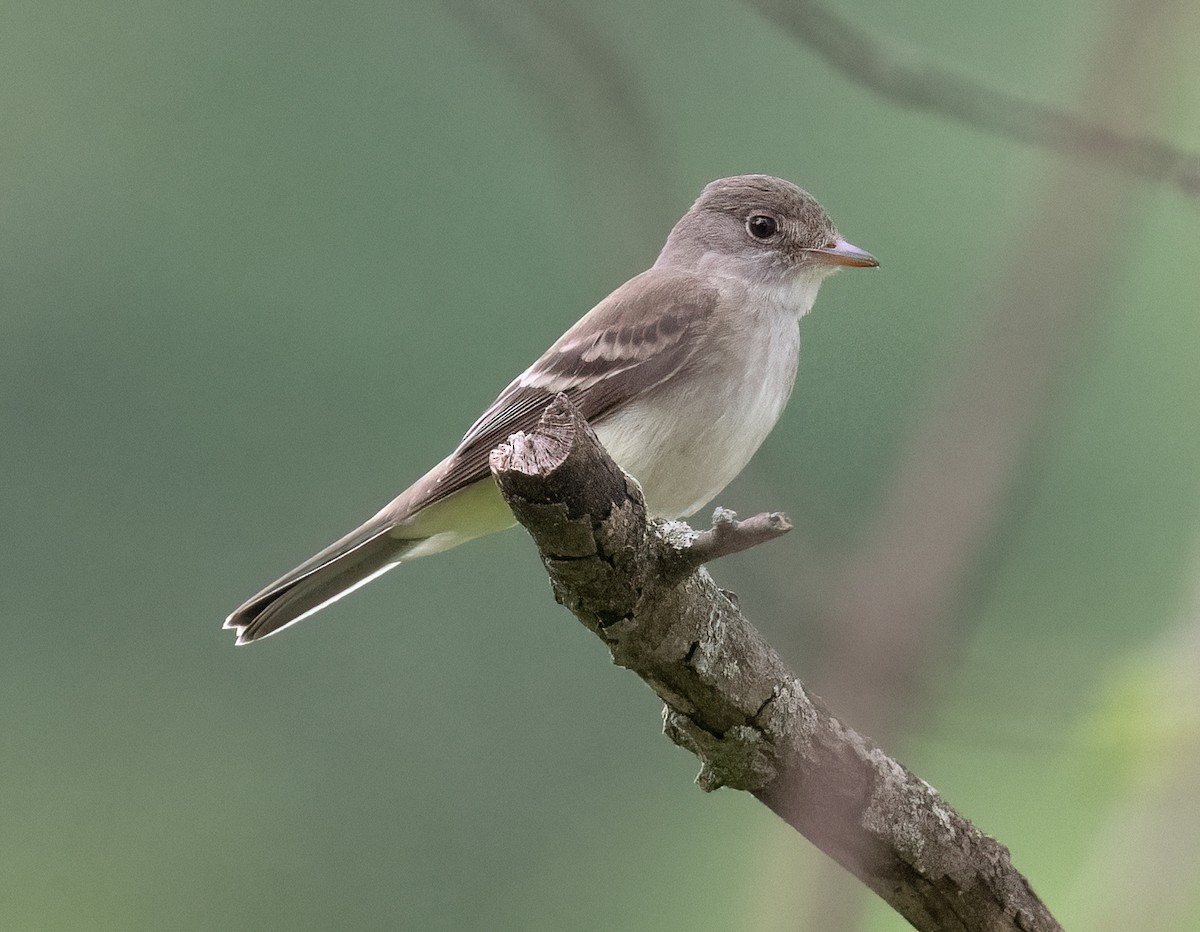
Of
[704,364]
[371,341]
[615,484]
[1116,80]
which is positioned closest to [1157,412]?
[704,364]

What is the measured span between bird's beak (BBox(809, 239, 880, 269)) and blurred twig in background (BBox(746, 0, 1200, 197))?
1.19 meters

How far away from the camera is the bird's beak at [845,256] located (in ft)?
14.2

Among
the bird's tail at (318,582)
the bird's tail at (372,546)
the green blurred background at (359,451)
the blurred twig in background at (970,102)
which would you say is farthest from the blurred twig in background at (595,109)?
the green blurred background at (359,451)

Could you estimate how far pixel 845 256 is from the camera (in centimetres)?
438

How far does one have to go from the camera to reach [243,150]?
7.77 m

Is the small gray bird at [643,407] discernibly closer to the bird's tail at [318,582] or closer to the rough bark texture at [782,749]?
the bird's tail at [318,582]

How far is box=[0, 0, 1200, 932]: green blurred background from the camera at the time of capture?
5449 mm

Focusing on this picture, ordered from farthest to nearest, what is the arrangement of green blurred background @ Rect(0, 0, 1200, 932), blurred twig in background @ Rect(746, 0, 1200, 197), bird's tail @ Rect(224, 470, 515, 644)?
green blurred background @ Rect(0, 0, 1200, 932)
bird's tail @ Rect(224, 470, 515, 644)
blurred twig in background @ Rect(746, 0, 1200, 197)

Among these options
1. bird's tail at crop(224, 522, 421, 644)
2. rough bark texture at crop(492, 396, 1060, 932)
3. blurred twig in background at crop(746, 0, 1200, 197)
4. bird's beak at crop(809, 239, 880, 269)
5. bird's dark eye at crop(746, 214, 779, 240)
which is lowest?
rough bark texture at crop(492, 396, 1060, 932)

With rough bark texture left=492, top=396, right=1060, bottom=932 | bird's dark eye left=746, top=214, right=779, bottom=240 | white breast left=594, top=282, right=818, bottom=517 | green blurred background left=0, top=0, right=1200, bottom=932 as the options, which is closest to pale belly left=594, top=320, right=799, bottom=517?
white breast left=594, top=282, right=818, bottom=517

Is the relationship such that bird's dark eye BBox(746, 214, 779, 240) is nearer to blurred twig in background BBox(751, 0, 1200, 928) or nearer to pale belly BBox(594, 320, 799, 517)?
pale belly BBox(594, 320, 799, 517)

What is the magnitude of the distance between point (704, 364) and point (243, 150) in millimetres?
4615

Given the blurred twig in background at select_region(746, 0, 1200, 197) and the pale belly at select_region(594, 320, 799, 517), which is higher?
the blurred twig in background at select_region(746, 0, 1200, 197)

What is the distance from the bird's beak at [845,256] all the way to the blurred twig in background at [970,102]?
3.89 ft
